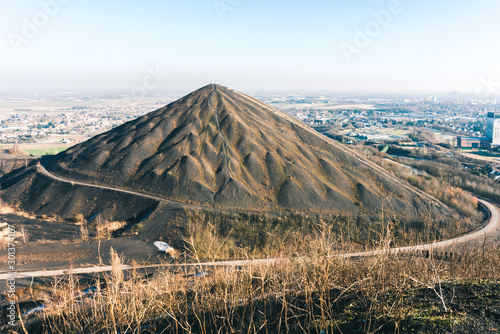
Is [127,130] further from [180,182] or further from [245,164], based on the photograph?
[245,164]

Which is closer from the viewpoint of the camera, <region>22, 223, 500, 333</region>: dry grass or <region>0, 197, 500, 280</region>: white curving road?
<region>22, 223, 500, 333</region>: dry grass

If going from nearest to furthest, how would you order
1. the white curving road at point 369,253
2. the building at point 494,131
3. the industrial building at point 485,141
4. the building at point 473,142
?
1. the white curving road at point 369,253
2. the industrial building at point 485,141
3. the building at point 473,142
4. the building at point 494,131

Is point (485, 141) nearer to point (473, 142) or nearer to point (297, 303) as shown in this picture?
point (473, 142)

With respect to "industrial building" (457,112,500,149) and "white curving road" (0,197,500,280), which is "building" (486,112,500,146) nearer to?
"industrial building" (457,112,500,149)

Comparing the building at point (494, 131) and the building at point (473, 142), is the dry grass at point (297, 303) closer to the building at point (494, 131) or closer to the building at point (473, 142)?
the building at point (473, 142)

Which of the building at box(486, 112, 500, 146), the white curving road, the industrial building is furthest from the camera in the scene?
the building at box(486, 112, 500, 146)

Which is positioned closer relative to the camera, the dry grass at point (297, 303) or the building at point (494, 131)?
the dry grass at point (297, 303)

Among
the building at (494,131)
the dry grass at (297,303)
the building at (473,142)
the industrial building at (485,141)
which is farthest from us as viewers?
the building at (494,131)

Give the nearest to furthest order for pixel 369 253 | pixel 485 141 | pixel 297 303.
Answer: pixel 297 303
pixel 369 253
pixel 485 141

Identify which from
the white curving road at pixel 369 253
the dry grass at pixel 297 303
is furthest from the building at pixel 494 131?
the dry grass at pixel 297 303

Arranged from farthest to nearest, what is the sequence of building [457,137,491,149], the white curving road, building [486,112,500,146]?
building [486,112,500,146], building [457,137,491,149], the white curving road

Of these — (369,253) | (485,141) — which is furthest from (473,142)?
(369,253)

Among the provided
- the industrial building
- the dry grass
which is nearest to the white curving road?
the dry grass
